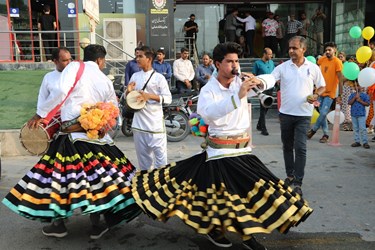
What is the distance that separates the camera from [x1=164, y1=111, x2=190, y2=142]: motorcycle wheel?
8.81 m

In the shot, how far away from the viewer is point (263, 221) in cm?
329

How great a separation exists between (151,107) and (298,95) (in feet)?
5.91

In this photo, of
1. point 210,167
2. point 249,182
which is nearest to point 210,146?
point 210,167

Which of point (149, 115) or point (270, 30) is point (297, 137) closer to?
point (149, 115)

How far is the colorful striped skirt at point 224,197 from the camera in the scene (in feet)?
10.8

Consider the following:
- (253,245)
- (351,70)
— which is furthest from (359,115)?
(253,245)

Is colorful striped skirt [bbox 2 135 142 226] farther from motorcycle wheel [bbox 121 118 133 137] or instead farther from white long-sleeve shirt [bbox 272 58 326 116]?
motorcycle wheel [bbox 121 118 133 137]

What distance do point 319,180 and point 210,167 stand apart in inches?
114

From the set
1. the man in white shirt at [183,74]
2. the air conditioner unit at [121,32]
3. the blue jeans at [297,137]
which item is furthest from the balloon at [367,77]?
the air conditioner unit at [121,32]

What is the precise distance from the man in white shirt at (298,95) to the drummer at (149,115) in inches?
57.7

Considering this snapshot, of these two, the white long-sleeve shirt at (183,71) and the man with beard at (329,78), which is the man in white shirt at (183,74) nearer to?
the white long-sleeve shirt at (183,71)

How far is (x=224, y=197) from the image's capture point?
3385 millimetres

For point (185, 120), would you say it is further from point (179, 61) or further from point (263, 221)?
point (263, 221)

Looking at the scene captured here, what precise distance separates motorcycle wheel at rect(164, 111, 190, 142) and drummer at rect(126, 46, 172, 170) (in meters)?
3.40
